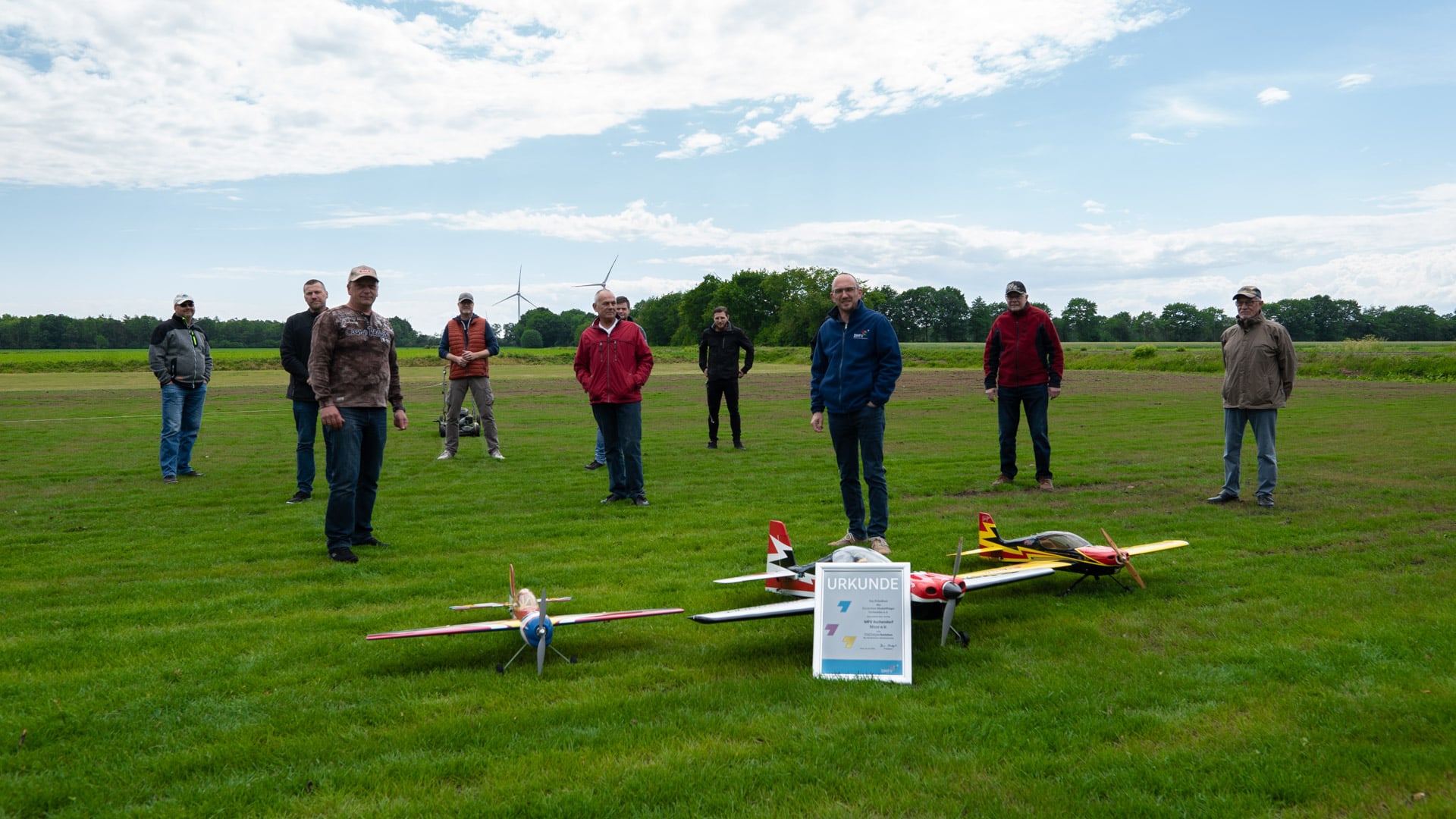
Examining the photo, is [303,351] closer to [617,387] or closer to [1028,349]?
[617,387]

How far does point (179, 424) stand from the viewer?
1210 centimetres

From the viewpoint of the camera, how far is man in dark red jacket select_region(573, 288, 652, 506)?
31.9 feet

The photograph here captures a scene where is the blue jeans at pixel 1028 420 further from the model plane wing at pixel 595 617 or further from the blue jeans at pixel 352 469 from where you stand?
the blue jeans at pixel 352 469

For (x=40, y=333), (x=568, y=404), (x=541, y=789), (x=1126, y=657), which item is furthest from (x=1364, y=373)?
(x=40, y=333)

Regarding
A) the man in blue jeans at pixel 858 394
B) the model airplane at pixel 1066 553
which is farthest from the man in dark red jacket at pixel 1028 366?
the model airplane at pixel 1066 553

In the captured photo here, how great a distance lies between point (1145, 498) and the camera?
31.3 feet

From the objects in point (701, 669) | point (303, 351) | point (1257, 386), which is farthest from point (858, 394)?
point (303, 351)

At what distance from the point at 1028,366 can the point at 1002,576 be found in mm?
5686

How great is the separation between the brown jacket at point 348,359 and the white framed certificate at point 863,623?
455 cm

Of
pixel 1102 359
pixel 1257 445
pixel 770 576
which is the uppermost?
pixel 1102 359

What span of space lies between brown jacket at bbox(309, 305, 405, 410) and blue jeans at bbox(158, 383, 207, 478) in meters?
5.61

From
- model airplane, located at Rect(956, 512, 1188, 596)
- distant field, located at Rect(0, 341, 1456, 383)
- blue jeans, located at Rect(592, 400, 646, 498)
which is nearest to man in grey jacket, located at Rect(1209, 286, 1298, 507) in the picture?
model airplane, located at Rect(956, 512, 1188, 596)

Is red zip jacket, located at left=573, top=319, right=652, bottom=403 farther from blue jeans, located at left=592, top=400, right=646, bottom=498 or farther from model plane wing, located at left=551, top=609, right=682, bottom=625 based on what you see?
model plane wing, located at left=551, top=609, right=682, bottom=625

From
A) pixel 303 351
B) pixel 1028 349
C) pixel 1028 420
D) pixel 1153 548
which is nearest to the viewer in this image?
pixel 1153 548
